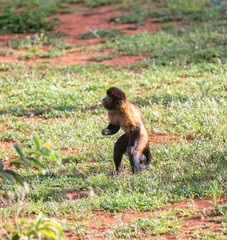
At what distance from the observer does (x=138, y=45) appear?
1348 centimetres

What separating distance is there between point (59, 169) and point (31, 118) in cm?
271

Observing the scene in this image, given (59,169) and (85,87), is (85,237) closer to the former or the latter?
(59,169)

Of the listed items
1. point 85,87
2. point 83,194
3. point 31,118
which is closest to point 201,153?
point 83,194

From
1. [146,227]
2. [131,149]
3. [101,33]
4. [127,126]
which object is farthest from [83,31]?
[146,227]

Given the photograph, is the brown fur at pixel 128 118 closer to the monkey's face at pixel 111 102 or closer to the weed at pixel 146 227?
the monkey's face at pixel 111 102

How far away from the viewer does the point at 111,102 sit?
587cm

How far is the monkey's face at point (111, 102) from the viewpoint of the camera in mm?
5855

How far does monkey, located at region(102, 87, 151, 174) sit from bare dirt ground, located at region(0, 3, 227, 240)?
0.83 metres

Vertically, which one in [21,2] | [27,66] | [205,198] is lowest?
[205,198]

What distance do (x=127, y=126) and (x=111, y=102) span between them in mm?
405

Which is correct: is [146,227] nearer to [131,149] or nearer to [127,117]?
[131,149]

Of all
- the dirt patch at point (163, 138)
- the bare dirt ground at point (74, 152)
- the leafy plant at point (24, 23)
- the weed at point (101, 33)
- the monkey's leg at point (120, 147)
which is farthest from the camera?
the leafy plant at point (24, 23)

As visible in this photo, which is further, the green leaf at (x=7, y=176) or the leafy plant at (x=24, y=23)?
the leafy plant at (x=24, y=23)

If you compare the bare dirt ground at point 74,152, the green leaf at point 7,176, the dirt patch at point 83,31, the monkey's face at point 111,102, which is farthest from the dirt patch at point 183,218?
the dirt patch at point 83,31
